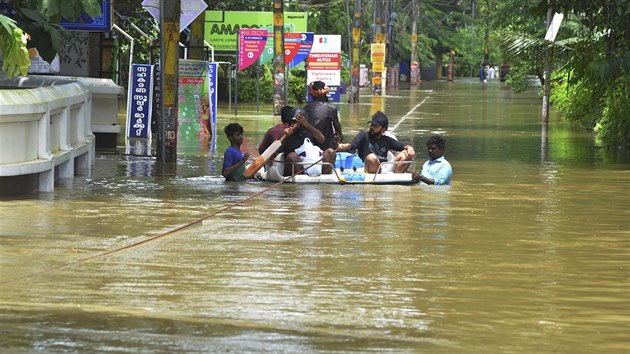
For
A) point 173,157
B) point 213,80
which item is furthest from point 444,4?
point 173,157

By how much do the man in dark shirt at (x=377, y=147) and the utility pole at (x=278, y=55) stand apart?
20169mm

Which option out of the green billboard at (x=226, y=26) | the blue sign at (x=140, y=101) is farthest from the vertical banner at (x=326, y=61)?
the blue sign at (x=140, y=101)

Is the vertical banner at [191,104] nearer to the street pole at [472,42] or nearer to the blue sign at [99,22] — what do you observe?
the blue sign at [99,22]

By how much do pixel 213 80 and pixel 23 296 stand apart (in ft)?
77.0

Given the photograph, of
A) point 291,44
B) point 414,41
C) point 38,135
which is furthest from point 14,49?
point 414,41

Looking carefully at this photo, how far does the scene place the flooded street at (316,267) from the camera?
8133 millimetres

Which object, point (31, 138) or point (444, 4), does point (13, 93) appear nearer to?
point (31, 138)

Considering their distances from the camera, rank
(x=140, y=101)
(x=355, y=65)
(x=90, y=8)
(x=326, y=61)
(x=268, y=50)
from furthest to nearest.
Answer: (x=355, y=65), (x=326, y=61), (x=268, y=50), (x=140, y=101), (x=90, y=8)

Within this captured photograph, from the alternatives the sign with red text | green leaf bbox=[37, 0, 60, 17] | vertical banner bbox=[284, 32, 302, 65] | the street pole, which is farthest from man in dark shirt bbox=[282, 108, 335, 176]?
the street pole

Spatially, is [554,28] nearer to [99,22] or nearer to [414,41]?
[99,22]

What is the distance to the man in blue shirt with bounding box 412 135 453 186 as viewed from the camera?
1761cm

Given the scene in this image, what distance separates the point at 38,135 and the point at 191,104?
1359 centimetres

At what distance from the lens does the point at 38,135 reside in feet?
51.1

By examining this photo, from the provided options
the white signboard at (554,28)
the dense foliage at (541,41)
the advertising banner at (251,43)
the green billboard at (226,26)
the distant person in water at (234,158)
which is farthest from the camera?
the green billboard at (226,26)
